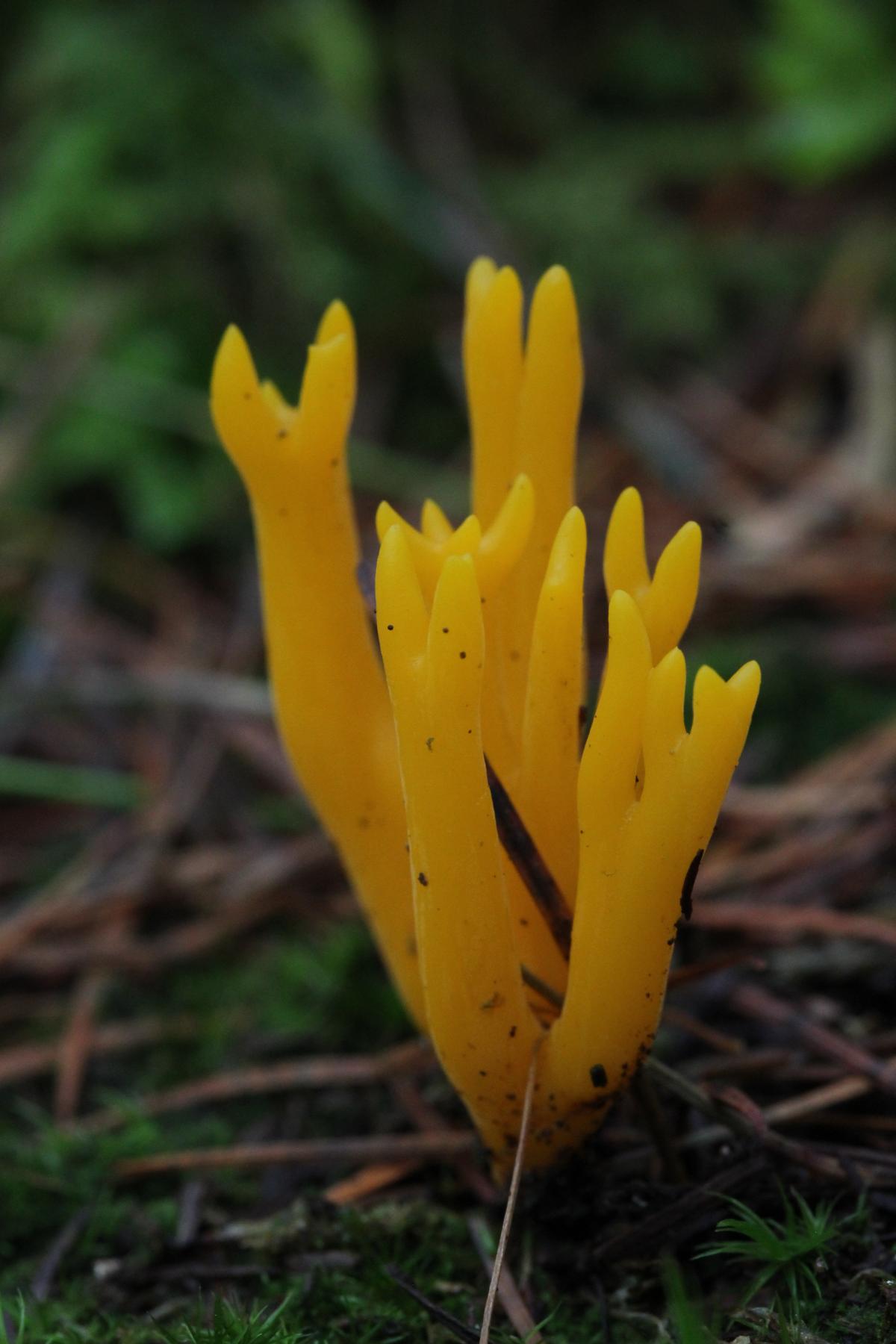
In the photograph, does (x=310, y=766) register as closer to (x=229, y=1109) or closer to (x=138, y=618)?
(x=229, y=1109)

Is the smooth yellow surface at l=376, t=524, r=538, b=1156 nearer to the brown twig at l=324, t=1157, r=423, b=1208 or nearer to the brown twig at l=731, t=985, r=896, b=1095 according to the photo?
the brown twig at l=324, t=1157, r=423, b=1208

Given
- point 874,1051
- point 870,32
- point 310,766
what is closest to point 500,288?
point 310,766

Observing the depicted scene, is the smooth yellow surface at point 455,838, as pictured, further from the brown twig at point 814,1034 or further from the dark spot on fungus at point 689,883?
the brown twig at point 814,1034

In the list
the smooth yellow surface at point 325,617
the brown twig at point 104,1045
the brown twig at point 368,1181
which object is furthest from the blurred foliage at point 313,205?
the brown twig at point 368,1181

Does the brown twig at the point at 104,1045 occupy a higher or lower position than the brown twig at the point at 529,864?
lower

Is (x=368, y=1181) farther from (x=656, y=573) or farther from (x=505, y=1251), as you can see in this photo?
(x=656, y=573)


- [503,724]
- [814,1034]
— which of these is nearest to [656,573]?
[503,724]
